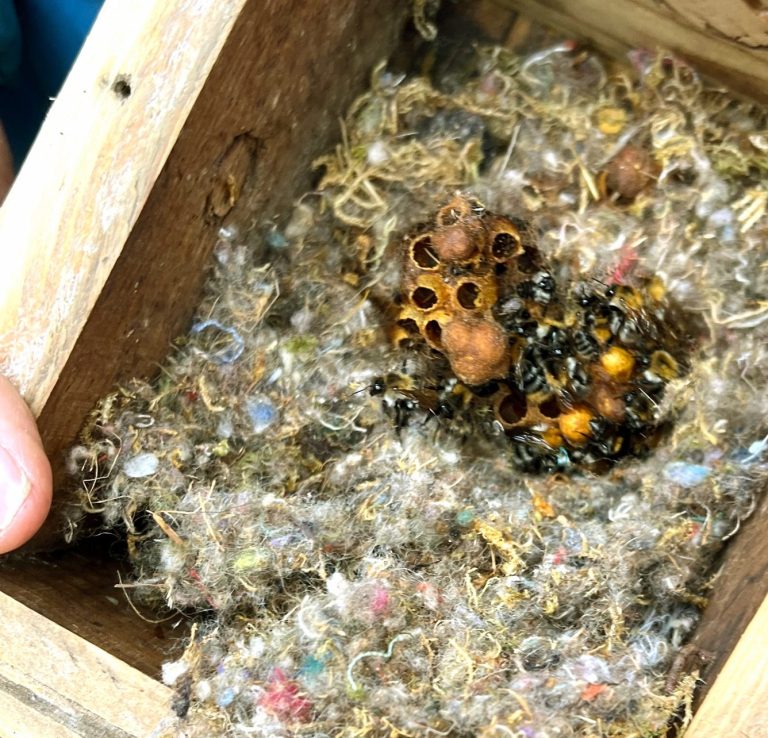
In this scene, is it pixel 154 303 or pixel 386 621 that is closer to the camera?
pixel 386 621

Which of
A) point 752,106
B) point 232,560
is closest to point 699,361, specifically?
point 752,106

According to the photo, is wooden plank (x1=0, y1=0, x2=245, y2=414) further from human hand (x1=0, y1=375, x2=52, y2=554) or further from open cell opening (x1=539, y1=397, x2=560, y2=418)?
open cell opening (x1=539, y1=397, x2=560, y2=418)

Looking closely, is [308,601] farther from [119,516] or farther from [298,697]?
[119,516]

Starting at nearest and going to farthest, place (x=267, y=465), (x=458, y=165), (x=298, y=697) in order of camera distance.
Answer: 1. (x=298, y=697)
2. (x=267, y=465)
3. (x=458, y=165)

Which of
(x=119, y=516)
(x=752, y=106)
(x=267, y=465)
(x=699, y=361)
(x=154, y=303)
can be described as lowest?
(x=119, y=516)

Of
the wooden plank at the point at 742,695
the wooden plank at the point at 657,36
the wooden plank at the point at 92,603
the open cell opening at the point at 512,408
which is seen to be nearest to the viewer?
the wooden plank at the point at 742,695

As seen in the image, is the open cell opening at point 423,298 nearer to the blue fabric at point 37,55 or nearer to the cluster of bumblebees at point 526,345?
the cluster of bumblebees at point 526,345

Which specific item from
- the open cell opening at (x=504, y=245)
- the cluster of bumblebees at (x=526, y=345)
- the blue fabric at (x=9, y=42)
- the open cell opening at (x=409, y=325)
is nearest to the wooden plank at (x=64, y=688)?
the cluster of bumblebees at (x=526, y=345)

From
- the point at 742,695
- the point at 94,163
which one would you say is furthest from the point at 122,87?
the point at 742,695

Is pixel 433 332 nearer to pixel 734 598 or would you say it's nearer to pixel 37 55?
pixel 734 598
